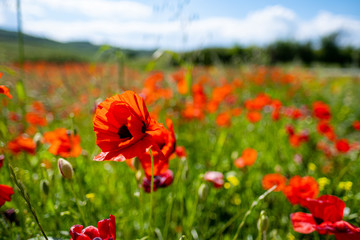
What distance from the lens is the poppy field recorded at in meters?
0.75

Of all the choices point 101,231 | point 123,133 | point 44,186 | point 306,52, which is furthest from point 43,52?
point 306,52

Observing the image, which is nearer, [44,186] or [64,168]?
[64,168]

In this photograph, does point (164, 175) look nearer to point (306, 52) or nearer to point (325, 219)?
point (325, 219)

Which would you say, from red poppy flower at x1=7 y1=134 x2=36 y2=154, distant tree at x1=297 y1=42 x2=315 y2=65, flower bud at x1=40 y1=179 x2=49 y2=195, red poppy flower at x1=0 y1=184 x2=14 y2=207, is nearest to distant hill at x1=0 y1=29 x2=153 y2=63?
red poppy flower at x1=7 y1=134 x2=36 y2=154

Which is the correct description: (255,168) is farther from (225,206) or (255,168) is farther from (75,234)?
(75,234)

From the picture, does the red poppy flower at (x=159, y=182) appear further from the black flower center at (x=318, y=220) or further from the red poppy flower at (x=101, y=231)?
the black flower center at (x=318, y=220)

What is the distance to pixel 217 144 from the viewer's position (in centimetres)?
236

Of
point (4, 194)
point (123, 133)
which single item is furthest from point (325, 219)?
point (4, 194)

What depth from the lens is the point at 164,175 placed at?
111 centimetres

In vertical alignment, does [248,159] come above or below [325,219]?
below

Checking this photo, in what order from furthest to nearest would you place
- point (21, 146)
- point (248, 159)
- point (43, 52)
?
point (43, 52) → point (248, 159) → point (21, 146)

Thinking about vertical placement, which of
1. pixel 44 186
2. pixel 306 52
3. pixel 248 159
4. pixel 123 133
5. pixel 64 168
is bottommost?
pixel 248 159

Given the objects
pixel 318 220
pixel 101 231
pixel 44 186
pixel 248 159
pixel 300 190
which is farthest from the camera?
pixel 248 159

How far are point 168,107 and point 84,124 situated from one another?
110 cm
